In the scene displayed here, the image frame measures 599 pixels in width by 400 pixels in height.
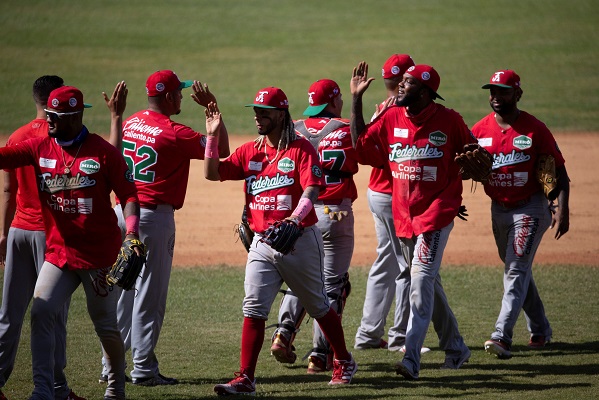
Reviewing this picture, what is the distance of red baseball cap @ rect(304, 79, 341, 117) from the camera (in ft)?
26.7

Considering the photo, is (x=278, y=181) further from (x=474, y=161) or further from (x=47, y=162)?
(x=47, y=162)

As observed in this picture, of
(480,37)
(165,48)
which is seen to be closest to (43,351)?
(165,48)

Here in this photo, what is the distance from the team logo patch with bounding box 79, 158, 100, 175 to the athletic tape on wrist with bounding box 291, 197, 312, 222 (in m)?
1.36

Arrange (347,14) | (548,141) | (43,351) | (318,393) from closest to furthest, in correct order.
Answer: (43,351)
(318,393)
(548,141)
(347,14)

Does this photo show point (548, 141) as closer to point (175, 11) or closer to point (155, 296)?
point (155, 296)

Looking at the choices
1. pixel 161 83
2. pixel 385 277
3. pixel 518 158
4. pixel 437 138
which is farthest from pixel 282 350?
pixel 518 158

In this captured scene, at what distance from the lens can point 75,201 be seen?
6.39 metres

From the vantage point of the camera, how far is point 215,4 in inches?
1372

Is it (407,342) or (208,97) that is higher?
(208,97)

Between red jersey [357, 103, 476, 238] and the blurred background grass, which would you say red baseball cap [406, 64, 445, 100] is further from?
the blurred background grass

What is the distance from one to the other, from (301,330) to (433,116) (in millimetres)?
2947

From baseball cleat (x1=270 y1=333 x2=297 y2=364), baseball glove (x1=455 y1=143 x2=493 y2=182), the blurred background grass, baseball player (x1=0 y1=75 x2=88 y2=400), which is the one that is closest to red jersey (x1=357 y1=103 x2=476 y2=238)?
baseball glove (x1=455 y1=143 x2=493 y2=182)

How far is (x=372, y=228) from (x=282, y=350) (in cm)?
Result: 703

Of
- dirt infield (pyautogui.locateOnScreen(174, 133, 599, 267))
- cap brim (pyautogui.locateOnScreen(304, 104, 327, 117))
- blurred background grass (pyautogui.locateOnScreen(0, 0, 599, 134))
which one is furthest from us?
blurred background grass (pyautogui.locateOnScreen(0, 0, 599, 134))
